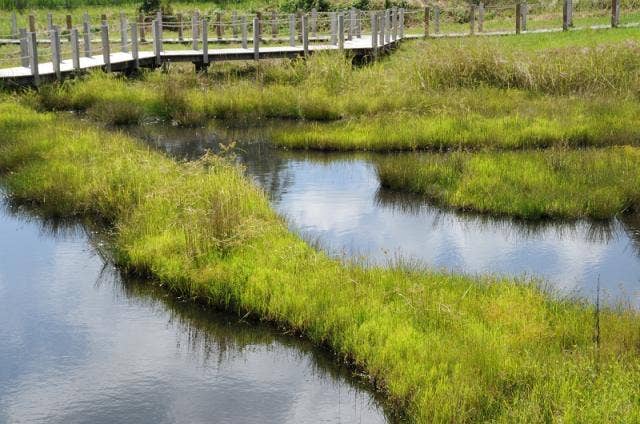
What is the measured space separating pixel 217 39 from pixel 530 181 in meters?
21.2

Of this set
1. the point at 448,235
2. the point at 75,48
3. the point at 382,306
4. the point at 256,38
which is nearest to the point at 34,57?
the point at 75,48

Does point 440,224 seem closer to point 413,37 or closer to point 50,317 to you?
point 50,317

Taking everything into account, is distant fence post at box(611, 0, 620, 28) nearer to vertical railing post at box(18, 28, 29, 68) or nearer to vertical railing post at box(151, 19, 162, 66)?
vertical railing post at box(151, 19, 162, 66)

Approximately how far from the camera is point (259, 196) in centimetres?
1205

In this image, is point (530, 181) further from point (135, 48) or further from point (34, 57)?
point (135, 48)

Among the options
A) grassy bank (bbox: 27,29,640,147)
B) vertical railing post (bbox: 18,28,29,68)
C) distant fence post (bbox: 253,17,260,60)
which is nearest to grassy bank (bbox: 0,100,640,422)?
grassy bank (bbox: 27,29,640,147)

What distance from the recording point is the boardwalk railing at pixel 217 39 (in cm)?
2180

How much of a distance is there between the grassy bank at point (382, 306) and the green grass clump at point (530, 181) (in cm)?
297

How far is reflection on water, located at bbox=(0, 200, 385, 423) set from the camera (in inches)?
281

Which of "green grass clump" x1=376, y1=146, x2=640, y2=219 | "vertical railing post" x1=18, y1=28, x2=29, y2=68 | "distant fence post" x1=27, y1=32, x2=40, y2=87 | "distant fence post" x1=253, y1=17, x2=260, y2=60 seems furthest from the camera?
"distant fence post" x1=253, y1=17, x2=260, y2=60

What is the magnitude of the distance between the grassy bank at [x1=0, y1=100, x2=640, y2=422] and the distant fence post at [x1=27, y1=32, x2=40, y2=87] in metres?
7.94

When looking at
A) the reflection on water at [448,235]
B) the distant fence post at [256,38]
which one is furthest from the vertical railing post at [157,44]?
the reflection on water at [448,235]

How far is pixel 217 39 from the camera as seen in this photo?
3238 centimetres

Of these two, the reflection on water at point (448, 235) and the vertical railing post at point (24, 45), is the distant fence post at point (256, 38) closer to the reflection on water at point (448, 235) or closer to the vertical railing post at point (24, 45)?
the vertical railing post at point (24, 45)
